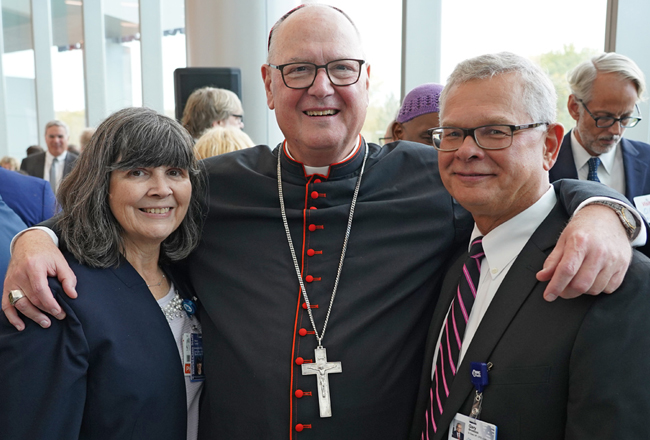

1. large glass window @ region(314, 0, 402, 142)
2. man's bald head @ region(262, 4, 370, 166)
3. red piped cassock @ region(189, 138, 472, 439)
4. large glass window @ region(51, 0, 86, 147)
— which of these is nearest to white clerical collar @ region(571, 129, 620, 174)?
red piped cassock @ region(189, 138, 472, 439)

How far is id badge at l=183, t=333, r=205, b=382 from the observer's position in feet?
5.90

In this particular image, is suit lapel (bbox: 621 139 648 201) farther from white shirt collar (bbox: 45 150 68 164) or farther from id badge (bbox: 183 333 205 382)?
white shirt collar (bbox: 45 150 68 164)

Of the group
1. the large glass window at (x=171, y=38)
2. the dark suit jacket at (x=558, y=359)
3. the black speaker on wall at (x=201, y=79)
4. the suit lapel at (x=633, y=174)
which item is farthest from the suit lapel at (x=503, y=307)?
the large glass window at (x=171, y=38)

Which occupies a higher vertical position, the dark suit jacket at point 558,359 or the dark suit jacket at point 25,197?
the dark suit jacket at point 25,197

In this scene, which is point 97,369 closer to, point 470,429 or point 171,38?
point 470,429

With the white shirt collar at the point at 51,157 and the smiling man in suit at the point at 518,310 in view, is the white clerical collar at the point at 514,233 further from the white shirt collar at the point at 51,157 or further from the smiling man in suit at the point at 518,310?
the white shirt collar at the point at 51,157

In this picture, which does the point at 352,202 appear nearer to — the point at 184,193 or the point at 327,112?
the point at 327,112

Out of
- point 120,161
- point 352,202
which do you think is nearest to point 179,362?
point 120,161

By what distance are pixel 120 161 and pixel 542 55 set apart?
11.4 ft

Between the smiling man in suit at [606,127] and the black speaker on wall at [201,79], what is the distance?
3570mm

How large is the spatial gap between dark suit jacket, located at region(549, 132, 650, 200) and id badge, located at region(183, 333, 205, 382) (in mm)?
2028

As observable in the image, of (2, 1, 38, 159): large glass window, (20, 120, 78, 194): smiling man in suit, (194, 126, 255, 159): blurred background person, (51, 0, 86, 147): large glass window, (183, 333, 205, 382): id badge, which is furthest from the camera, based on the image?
(2, 1, 38, 159): large glass window

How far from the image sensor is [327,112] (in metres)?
1.88

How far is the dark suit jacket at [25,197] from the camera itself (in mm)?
2172
